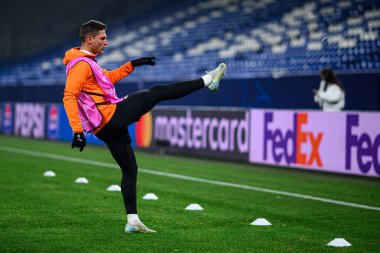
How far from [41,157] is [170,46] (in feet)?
46.6

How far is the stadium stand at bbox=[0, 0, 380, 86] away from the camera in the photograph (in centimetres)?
2100

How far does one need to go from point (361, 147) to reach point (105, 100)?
7026 mm

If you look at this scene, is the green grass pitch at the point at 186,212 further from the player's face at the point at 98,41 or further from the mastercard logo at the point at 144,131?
the mastercard logo at the point at 144,131

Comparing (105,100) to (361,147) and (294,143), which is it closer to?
(361,147)

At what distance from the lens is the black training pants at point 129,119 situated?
6965 millimetres

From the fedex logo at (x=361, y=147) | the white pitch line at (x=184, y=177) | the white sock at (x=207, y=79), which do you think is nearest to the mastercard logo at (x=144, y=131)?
the white pitch line at (x=184, y=177)

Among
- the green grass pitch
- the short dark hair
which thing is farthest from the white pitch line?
the short dark hair

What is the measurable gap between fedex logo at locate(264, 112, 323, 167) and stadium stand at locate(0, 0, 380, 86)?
321 cm

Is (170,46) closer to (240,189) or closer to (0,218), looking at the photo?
(240,189)

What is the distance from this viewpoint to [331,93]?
1502 centimetres

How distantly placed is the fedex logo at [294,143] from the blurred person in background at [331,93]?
2.54 feet

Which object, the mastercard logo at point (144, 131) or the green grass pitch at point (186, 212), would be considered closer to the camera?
the green grass pitch at point (186, 212)

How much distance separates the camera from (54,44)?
3875 cm

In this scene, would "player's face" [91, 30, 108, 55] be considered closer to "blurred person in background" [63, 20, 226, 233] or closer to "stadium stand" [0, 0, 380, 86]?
"blurred person in background" [63, 20, 226, 233]
